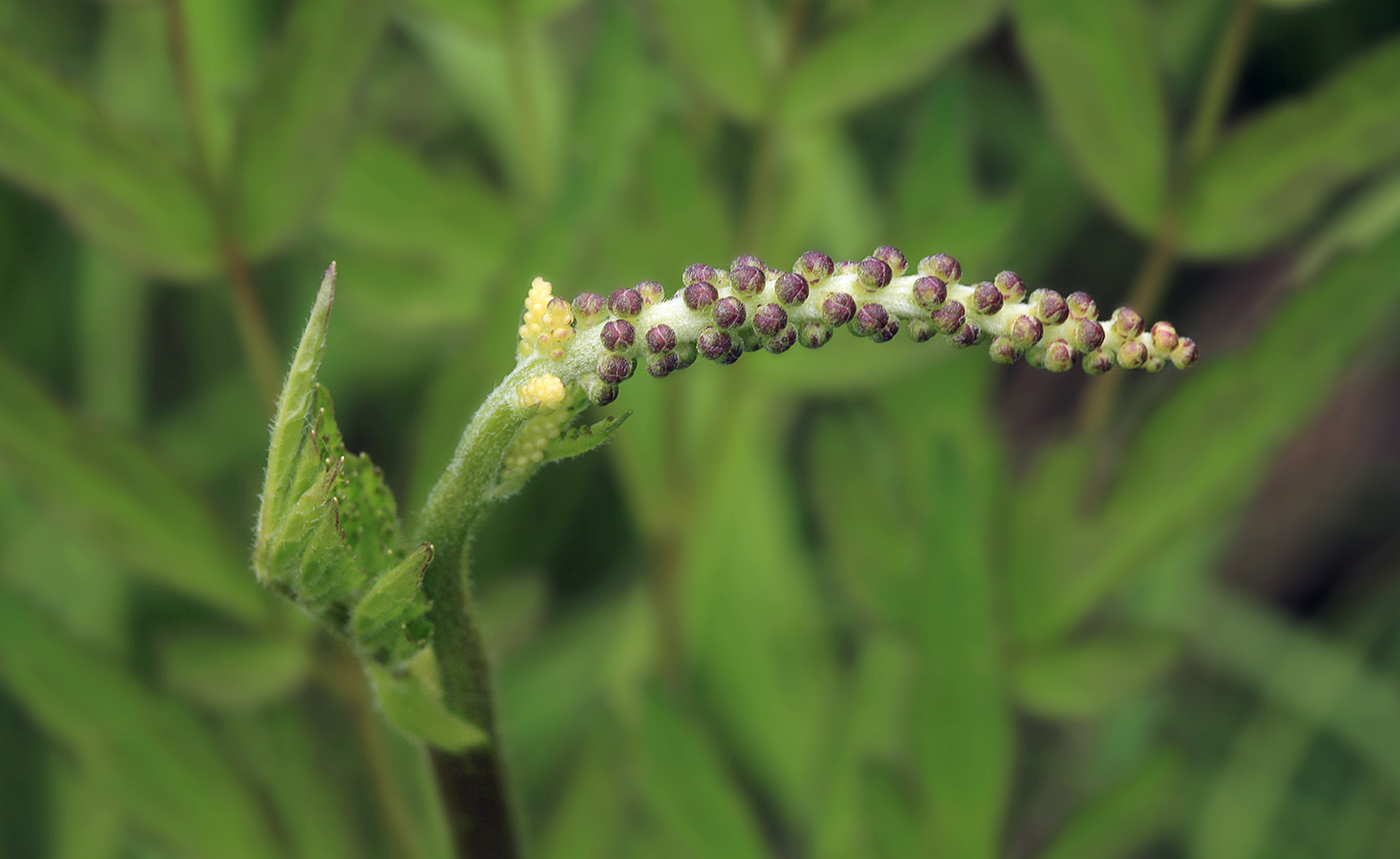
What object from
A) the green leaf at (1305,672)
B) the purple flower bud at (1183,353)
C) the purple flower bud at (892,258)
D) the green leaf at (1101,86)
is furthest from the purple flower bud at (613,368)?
the green leaf at (1305,672)

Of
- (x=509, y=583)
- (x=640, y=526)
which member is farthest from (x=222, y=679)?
(x=640, y=526)

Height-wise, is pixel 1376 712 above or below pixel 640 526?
below

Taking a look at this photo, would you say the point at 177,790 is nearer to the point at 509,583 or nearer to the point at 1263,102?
the point at 509,583

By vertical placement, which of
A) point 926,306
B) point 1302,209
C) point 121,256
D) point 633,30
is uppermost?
point 633,30

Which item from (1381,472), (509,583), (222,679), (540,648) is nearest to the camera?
(222,679)

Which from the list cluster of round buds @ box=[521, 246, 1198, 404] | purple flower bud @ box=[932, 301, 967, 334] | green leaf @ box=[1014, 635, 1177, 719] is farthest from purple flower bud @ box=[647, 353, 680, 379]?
green leaf @ box=[1014, 635, 1177, 719]

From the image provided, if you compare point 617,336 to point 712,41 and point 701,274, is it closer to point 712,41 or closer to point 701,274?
point 701,274

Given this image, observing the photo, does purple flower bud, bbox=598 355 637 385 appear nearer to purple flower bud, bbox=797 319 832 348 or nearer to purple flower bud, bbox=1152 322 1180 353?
purple flower bud, bbox=797 319 832 348
